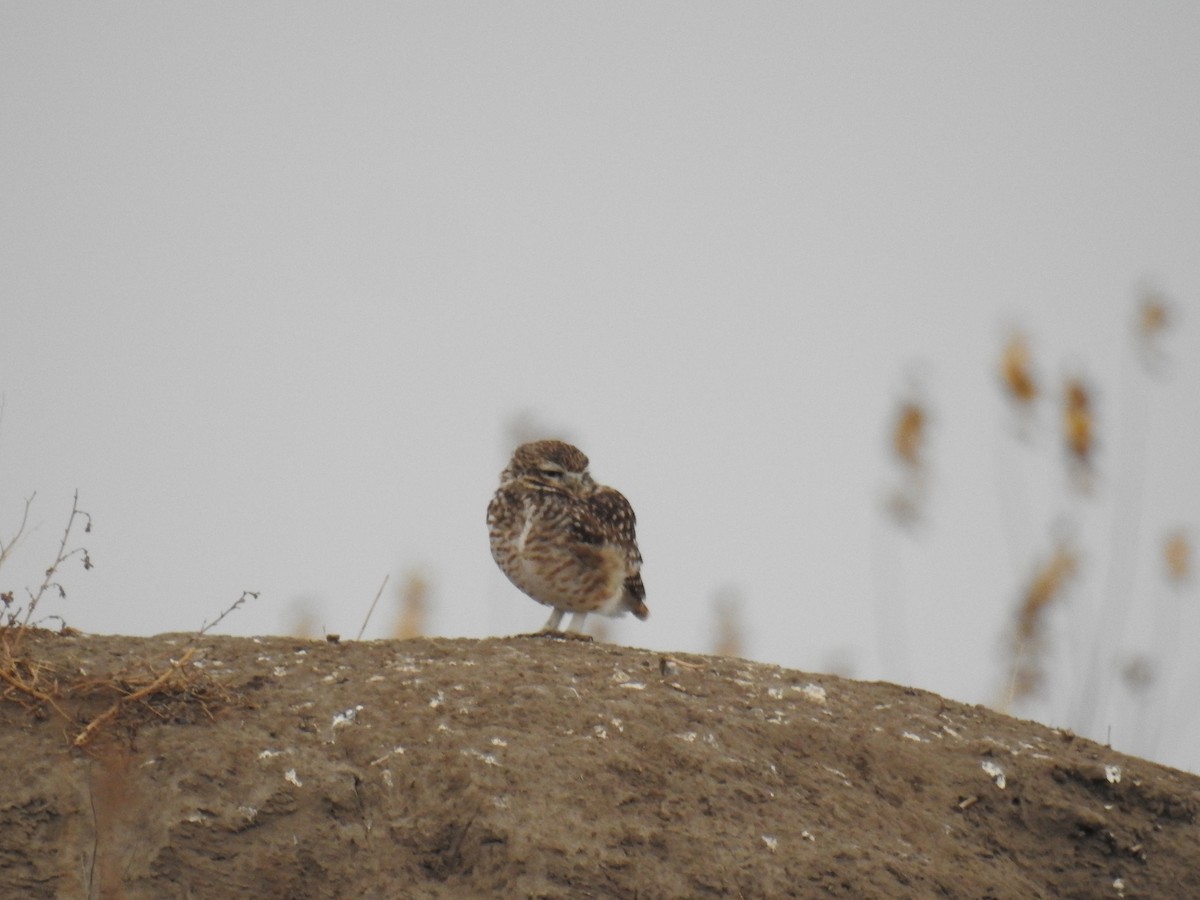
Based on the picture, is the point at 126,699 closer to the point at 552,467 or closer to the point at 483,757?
the point at 483,757

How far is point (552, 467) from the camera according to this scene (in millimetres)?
6164

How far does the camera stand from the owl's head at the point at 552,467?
6.16m

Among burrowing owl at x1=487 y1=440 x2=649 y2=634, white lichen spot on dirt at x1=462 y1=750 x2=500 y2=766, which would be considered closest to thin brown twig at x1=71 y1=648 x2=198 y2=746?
white lichen spot on dirt at x1=462 y1=750 x2=500 y2=766

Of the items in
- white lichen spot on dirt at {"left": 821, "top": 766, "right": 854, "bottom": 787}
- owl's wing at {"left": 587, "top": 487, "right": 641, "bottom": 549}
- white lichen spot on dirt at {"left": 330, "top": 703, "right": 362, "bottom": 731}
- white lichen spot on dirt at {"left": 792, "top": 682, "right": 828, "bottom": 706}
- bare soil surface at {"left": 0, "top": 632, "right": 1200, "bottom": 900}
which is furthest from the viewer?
owl's wing at {"left": 587, "top": 487, "right": 641, "bottom": 549}

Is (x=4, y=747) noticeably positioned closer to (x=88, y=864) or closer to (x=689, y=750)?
(x=88, y=864)

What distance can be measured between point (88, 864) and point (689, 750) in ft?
5.54

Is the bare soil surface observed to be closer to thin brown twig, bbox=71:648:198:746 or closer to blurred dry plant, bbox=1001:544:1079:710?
thin brown twig, bbox=71:648:198:746

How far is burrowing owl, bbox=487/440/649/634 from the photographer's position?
592cm

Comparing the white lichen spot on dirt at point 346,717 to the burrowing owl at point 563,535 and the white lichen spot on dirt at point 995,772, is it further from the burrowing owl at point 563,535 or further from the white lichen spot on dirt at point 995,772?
the white lichen spot on dirt at point 995,772

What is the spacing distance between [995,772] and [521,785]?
1.62 metres

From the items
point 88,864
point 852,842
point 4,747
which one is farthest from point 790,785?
point 4,747

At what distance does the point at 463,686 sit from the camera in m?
4.46

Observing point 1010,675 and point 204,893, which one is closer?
point 204,893

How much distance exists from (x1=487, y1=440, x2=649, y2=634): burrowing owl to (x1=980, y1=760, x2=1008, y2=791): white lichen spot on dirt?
5.94ft
